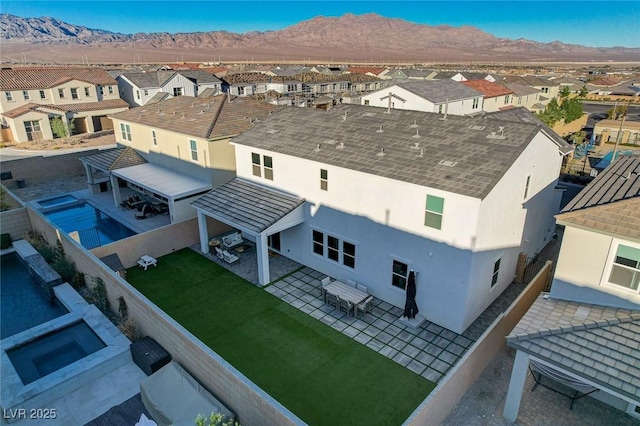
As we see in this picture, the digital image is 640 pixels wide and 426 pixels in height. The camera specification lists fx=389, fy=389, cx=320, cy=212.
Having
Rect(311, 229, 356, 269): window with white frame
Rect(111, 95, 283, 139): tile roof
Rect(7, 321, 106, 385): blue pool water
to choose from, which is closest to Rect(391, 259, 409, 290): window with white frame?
Rect(311, 229, 356, 269): window with white frame

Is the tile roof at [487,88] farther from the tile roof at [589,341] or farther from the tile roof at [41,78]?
the tile roof at [41,78]

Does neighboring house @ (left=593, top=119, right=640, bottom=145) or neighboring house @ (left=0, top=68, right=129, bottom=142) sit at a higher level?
neighboring house @ (left=0, top=68, right=129, bottom=142)

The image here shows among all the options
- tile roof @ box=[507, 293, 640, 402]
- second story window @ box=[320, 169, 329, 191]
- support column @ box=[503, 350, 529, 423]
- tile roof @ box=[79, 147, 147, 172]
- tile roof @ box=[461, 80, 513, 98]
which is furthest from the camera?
tile roof @ box=[461, 80, 513, 98]

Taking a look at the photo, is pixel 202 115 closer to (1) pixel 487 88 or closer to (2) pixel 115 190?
(2) pixel 115 190

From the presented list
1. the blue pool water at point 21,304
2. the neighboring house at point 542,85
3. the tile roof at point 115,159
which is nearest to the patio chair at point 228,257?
the blue pool water at point 21,304

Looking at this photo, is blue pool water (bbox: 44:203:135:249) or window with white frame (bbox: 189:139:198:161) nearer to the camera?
blue pool water (bbox: 44:203:135:249)

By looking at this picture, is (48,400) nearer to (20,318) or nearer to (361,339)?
(20,318)

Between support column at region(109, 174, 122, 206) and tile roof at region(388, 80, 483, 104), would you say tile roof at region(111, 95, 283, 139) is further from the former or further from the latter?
tile roof at region(388, 80, 483, 104)
